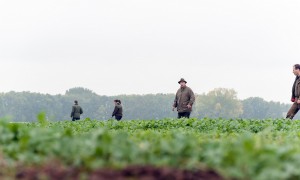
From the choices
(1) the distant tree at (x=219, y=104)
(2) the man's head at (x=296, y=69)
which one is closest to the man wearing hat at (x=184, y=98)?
(2) the man's head at (x=296, y=69)

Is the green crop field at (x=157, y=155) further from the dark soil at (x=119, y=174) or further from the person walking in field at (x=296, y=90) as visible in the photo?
the person walking in field at (x=296, y=90)

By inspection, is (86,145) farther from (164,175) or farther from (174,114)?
(174,114)

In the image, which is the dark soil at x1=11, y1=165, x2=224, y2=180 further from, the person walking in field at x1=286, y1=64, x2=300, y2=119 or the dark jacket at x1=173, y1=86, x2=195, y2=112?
the dark jacket at x1=173, y1=86, x2=195, y2=112

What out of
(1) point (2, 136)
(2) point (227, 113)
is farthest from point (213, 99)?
(1) point (2, 136)

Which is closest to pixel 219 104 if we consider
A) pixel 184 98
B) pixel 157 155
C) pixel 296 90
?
pixel 184 98

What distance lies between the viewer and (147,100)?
13788 centimetres

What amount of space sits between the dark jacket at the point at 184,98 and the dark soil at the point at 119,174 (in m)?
20.2

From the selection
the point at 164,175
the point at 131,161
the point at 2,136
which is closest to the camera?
the point at 164,175

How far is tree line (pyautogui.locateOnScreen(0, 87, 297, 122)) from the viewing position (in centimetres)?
12725

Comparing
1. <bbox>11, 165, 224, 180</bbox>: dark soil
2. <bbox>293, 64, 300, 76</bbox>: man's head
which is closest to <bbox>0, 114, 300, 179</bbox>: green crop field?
<bbox>11, 165, 224, 180</bbox>: dark soil

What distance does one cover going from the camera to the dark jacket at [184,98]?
25688 millimetres

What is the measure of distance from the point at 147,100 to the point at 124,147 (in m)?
132

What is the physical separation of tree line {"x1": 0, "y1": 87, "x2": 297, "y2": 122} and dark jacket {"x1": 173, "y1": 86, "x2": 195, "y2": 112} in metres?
99.5

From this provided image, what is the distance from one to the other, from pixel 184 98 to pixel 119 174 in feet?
67.2
